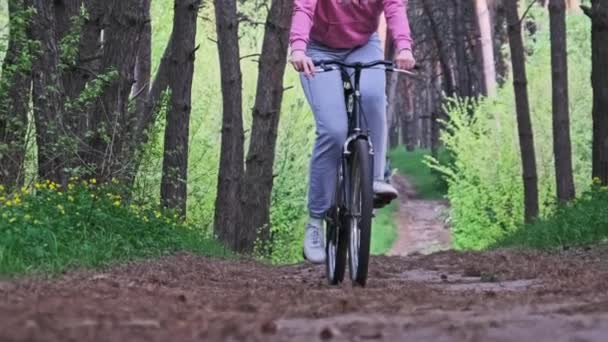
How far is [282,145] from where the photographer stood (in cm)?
2659

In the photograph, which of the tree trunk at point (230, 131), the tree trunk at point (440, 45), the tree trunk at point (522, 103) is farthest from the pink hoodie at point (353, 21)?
the tree trunk at point (440, 45)

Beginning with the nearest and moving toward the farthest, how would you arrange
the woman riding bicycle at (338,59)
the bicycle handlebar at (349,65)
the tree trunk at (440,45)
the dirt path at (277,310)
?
the dirt path at (277,310), the bicycle handlebar at (349,65), the woman riding bicycle at (338,59), the tree trunk at (440,45)

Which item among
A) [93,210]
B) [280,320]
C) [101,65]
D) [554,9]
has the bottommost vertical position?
[280,320]

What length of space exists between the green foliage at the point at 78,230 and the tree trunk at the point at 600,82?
6.27 metres

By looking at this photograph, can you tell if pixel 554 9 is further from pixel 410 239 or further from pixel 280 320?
pixel 410 239

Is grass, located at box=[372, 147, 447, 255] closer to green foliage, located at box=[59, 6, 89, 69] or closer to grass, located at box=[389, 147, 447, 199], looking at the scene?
grass, located at box=[389, 147, 447, 199]

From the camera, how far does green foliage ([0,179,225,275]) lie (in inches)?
283

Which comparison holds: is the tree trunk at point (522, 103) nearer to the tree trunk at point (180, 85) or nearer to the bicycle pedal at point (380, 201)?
the tree trunk at point (180, 85)

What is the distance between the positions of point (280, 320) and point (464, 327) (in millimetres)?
786

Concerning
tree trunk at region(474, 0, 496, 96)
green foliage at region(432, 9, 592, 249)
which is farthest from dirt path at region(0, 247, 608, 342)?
tree trunk at region(474, 0, 496, 96)

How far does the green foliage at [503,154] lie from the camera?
92.1 feet

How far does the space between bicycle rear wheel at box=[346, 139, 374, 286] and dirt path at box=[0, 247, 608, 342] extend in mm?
214

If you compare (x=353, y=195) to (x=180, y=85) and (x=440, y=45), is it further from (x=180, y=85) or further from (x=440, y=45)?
(x=440, y=45)

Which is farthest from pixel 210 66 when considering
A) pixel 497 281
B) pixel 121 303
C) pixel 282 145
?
pixel 121 303
